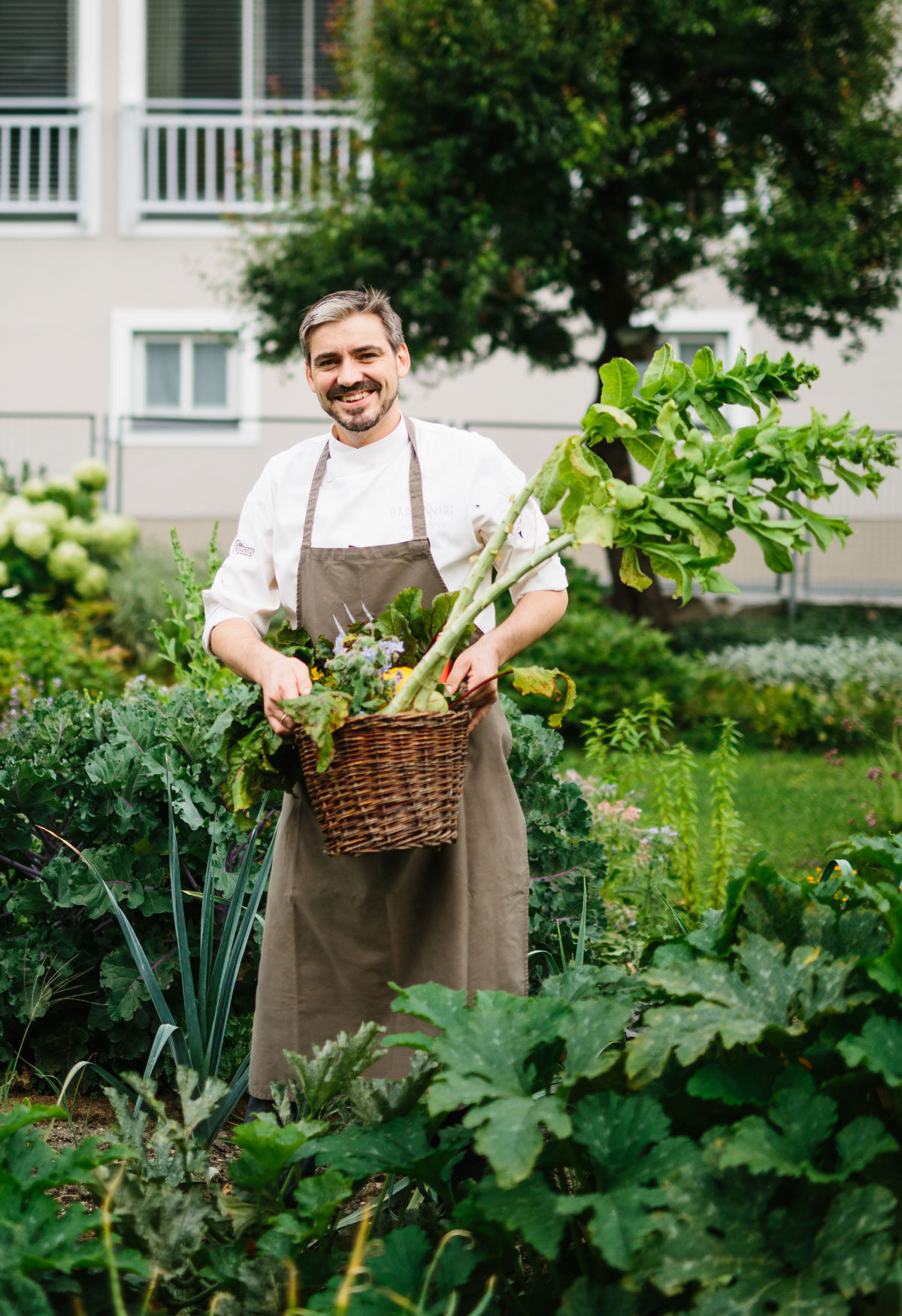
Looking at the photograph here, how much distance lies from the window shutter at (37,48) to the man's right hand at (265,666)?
1326 centimetres

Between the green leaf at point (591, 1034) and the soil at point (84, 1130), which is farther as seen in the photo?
the soil at point (84, 1130)

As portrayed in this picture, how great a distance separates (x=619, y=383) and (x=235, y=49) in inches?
524

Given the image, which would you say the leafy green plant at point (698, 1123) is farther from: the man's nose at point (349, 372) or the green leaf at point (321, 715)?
the man's nose at point (349, 372)

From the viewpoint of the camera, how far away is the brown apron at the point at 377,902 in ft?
7.06

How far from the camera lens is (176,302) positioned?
1279 cm

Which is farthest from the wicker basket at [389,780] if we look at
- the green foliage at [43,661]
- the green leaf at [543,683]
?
the green foliage at [43,661]

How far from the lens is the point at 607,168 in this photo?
25.7 ft

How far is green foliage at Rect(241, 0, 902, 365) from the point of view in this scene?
765cm

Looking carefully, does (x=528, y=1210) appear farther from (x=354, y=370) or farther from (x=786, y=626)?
(x=786, y=626)

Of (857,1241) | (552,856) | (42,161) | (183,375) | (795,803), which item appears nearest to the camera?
(857,1241)

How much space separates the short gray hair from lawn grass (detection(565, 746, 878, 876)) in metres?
2.26

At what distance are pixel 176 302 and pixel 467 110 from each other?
5.77 meters

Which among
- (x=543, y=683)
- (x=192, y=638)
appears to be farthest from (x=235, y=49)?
(x=543, y=683)

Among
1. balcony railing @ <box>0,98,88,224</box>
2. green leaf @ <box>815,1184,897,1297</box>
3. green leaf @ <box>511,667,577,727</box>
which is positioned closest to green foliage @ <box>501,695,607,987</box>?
green leaf @ <box>511,667,577,727</box>
